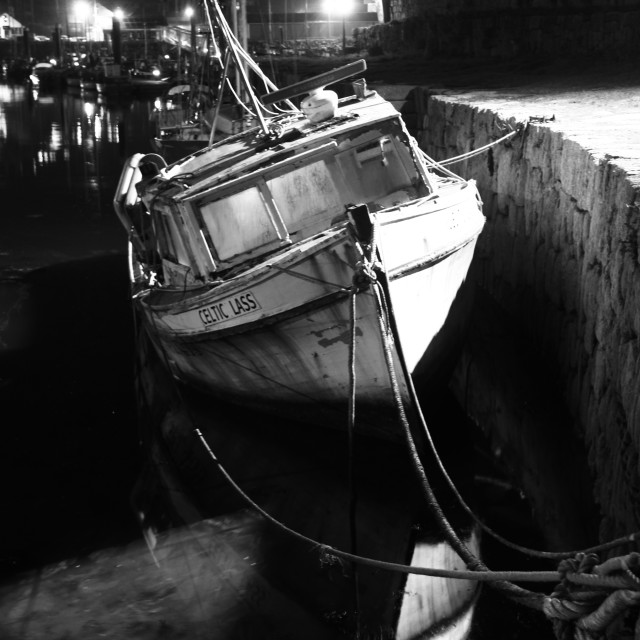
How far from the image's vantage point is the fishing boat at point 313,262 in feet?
24.8

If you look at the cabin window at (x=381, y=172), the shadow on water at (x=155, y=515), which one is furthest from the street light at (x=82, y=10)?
the cabin window at (x=381, y=172)

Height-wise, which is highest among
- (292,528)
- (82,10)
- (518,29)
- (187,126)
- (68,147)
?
(82,10)

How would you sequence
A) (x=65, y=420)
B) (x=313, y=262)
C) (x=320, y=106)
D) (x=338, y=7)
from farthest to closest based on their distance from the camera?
1. (x=338, y=7)
2. (x=65, y=420)
3. (x=320, y=106)
4. (x=313, y=262)

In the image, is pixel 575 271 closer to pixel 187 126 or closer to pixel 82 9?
pixel 187 126

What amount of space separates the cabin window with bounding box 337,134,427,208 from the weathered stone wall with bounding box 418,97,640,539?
4.50 ft

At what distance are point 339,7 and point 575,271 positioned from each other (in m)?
43.8

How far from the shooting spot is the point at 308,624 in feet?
20.4

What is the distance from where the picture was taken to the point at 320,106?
9.34m

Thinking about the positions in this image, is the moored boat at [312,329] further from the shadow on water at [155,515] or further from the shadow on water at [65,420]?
the shadow on water at [65,420]

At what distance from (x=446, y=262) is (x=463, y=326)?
123cm

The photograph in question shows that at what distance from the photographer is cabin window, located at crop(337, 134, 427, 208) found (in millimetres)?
8953

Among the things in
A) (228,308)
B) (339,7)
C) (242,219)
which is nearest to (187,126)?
(242,219)

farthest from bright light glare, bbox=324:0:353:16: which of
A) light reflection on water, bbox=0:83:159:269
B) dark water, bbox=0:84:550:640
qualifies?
dark water, bbox=0:84:550:640

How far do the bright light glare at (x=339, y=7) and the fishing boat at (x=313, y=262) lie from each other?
Answer: 4034cm
